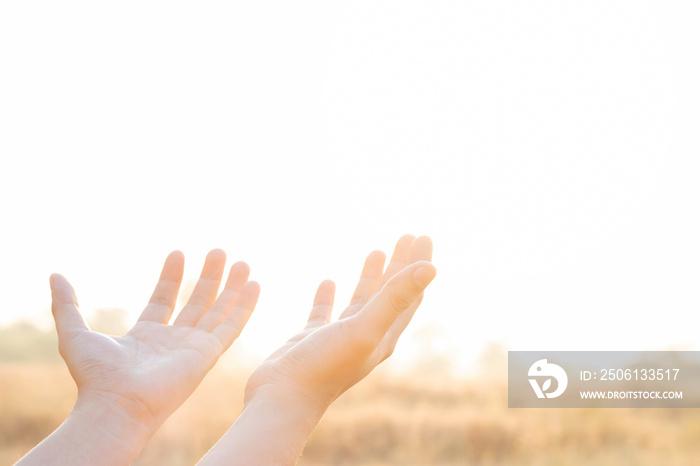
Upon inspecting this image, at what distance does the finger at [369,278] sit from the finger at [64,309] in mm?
751

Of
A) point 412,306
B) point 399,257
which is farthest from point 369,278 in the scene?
point 412,306

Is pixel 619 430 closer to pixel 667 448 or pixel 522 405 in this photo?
pixel 667 448

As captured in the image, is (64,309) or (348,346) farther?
(64,309)

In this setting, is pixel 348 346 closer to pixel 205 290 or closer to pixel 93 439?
pixel 93 439

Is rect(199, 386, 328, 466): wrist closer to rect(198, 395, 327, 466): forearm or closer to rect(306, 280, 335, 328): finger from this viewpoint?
rect(198, 395, 327, 466): forearm

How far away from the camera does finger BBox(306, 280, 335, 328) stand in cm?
176

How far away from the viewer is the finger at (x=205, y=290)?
183cm

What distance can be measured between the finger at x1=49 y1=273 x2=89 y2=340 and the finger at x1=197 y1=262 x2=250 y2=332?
1.09 ft

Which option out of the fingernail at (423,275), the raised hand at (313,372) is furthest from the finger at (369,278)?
the fingernail at (423,275)

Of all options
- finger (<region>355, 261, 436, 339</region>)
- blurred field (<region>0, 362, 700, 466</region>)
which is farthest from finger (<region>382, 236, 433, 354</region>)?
blurred field (<region>0, 362, 700, 466</region>)

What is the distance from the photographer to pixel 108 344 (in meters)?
1.60

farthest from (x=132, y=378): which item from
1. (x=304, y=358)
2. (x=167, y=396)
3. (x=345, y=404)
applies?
(x=345, y=404)

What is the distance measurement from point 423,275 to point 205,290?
0.91 meters

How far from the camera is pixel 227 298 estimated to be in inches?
73.2
